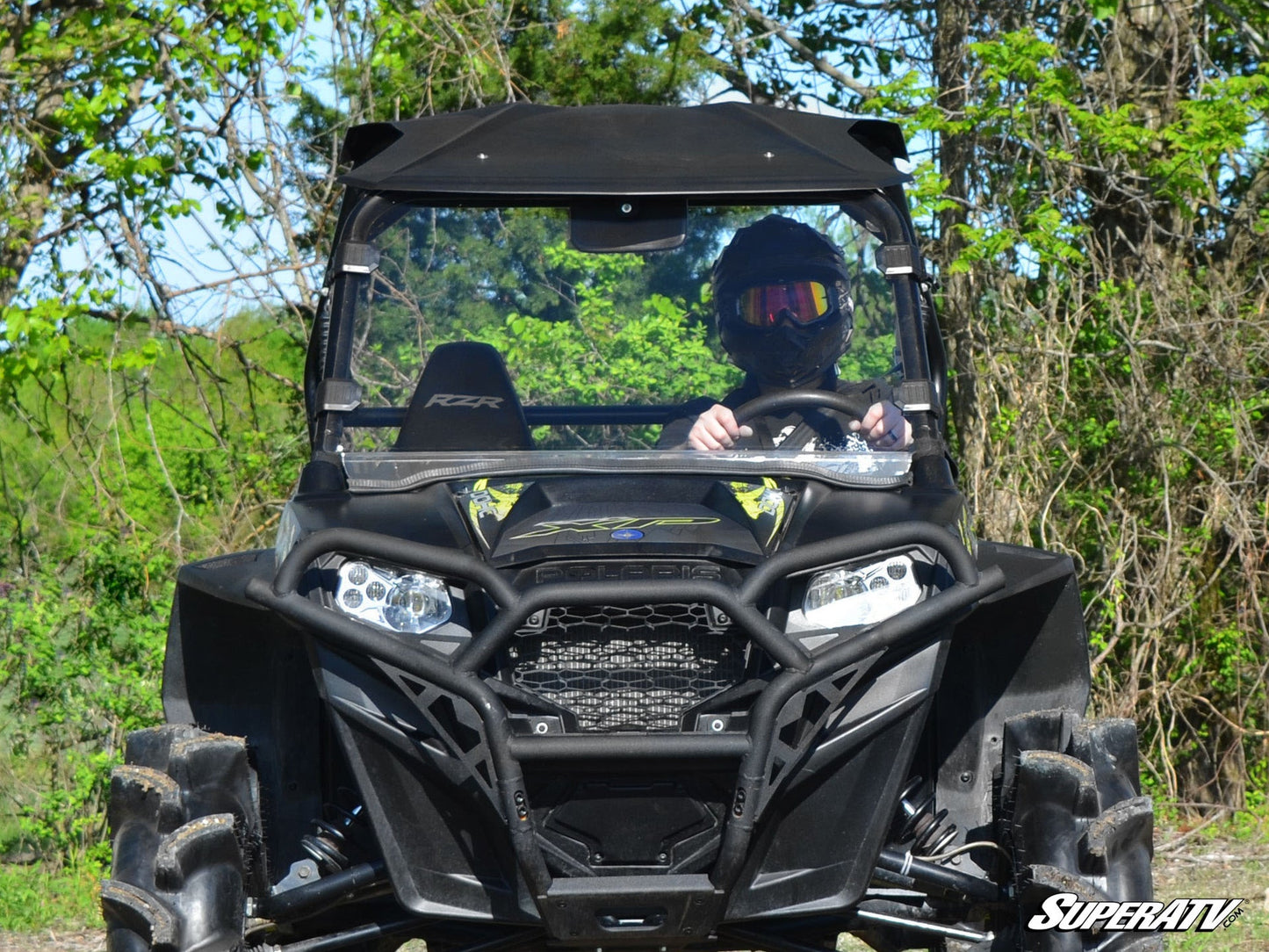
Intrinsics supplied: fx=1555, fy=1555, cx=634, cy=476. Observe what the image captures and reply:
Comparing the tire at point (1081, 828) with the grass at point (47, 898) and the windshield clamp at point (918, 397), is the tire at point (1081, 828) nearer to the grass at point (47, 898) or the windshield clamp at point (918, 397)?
the windshield clamp at point (918, 397)

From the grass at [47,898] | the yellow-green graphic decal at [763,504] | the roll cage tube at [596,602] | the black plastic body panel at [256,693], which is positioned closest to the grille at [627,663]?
the roll cage tube at [596,602]

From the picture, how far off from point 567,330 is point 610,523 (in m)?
1.39

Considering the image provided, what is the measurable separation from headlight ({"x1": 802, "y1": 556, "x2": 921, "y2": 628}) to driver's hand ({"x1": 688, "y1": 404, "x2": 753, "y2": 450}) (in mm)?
921

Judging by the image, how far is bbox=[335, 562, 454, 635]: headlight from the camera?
3.16 meters

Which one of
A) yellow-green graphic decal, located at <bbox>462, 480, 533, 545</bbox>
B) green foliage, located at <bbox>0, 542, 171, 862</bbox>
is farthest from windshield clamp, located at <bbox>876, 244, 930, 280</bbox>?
green foliage, located at <bbox>0, 542, 171, 862</bbox>

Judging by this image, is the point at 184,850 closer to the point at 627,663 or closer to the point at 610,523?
the point at 627,663

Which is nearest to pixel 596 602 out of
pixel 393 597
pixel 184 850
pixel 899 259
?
pixel 393 597

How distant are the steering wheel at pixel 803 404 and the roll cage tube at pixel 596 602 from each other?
3.60 ft

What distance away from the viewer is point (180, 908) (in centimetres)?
325

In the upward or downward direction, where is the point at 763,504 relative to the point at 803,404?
downward

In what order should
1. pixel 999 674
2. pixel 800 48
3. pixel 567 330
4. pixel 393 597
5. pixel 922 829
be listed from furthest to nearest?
pixel 800 48 < pixel 567 330 < pixel 999 674 < pixel 922 829 < pixel 393 597

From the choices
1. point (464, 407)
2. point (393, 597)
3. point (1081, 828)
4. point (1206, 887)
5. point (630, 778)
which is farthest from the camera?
point (1206, 887)

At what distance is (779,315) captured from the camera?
14.2ft

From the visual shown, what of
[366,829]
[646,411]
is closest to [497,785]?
[366,829]
